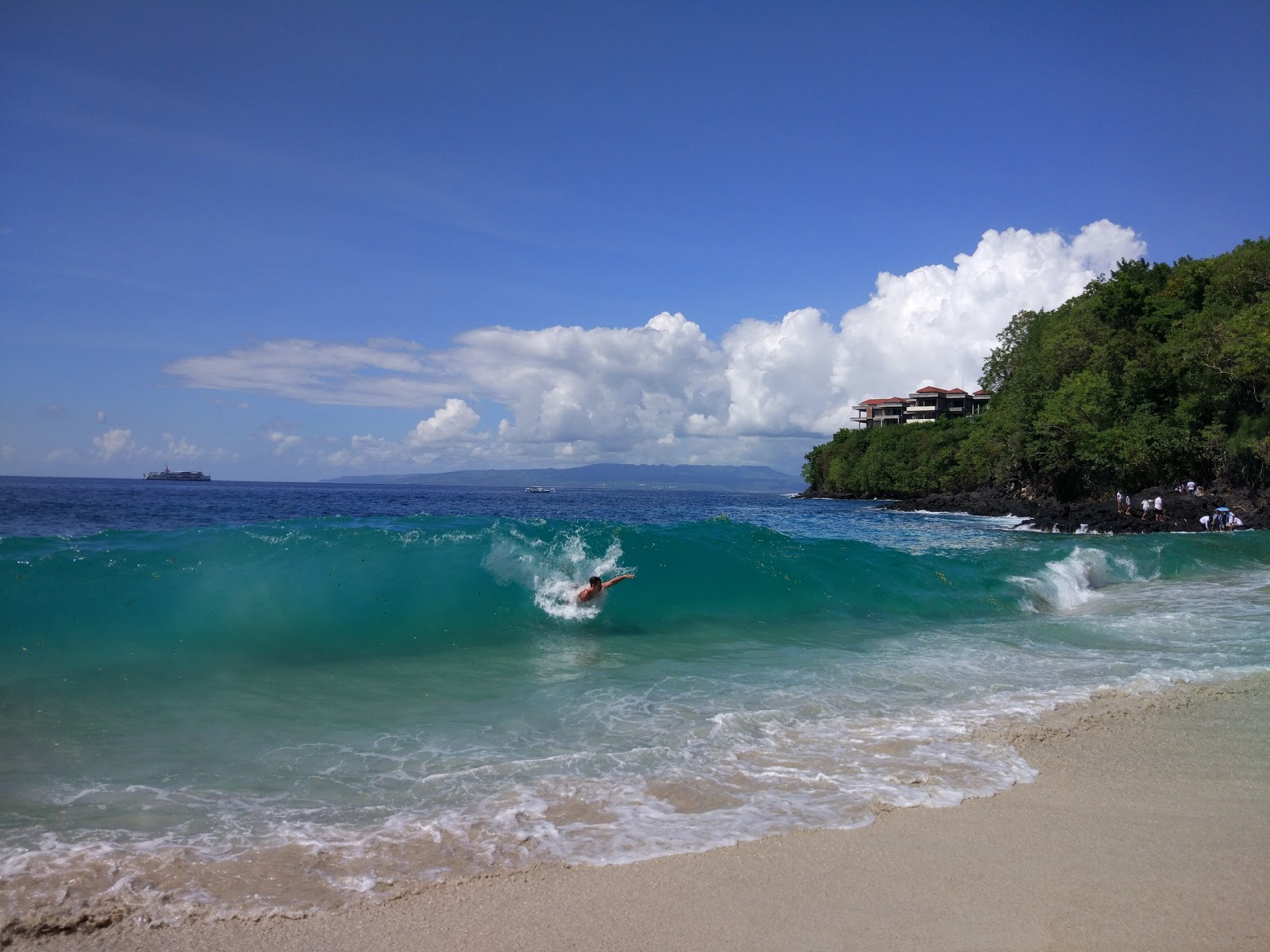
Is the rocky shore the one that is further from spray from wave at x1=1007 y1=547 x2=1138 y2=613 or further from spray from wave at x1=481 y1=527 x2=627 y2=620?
spray from wave at x1=481 y1=527 x2=627 y2=620

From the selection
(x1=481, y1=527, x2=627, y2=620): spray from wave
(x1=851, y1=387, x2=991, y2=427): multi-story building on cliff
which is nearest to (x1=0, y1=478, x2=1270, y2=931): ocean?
(x1=481, y1=527, x2=627, y2=620): spray from wave

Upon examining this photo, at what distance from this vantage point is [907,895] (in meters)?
4.07

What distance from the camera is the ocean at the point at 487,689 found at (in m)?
4.78

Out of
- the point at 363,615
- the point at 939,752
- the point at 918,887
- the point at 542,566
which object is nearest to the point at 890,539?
the point at 542,566

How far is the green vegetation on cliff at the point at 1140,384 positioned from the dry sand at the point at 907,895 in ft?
138

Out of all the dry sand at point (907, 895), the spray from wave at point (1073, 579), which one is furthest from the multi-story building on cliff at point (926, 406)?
the dry sand at point (907, 895)

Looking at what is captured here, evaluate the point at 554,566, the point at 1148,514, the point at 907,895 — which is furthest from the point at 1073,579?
the point at 1148,514

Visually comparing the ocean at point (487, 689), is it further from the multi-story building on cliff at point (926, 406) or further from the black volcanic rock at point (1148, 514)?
the multi-story building on cliff at point (926, 406)

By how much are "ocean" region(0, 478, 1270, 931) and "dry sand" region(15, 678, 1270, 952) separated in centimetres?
25

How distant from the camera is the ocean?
4.78 metres

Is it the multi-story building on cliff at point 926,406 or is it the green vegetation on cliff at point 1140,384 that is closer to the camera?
the green vegetation on cliff at point 1140,384

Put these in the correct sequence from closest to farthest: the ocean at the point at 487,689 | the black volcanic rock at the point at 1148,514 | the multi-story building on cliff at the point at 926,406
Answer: the ocean at the point at 487,689
the black volcanic rock at the point at 1148,514
the multi-story building on cliff at the point at 926,406

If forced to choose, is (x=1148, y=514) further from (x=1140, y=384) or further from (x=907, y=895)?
(x=907, y=895)

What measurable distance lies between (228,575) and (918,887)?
12.1m
